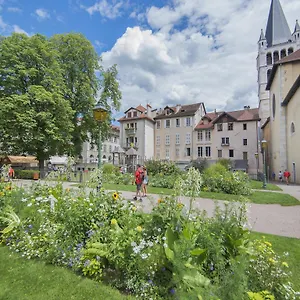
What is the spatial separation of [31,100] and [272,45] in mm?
50894

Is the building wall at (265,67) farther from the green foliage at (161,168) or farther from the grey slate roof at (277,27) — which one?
the green foliage at (161,168)

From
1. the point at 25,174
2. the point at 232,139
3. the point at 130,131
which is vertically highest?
the point at 130,131

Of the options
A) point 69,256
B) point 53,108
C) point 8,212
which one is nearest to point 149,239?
point 69,256

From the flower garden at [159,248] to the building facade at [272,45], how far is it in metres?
48.0

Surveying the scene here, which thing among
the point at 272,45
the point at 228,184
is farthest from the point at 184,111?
the point at 228,184

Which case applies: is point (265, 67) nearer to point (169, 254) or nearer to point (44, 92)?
point (44, 92)

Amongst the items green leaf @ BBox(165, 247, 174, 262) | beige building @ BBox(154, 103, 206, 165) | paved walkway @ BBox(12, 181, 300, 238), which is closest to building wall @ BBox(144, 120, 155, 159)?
beige building @ BBox(154, 103, 206, 165)

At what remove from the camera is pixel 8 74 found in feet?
69.9

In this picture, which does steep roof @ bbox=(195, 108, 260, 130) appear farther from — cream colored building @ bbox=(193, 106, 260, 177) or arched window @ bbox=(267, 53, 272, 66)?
arched window @ bbox=(267, 53, 272, 66)

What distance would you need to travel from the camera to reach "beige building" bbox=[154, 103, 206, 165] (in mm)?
43031

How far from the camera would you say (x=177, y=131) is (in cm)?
4400

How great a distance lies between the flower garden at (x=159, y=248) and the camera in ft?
8.09

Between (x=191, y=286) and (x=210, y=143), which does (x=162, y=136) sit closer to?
(x=210, y=143)

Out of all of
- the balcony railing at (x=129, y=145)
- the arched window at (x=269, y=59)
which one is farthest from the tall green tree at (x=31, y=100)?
the arched window at (x=269, y=59)
